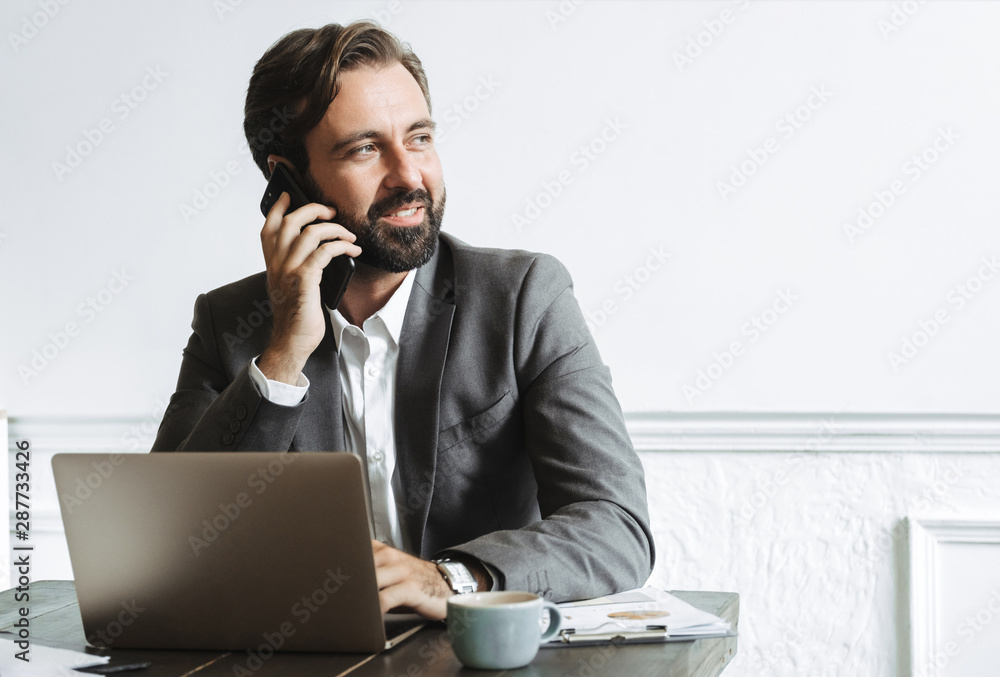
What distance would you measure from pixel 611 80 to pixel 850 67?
54 cm

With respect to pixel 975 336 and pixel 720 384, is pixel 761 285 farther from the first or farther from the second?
pixel 975 336

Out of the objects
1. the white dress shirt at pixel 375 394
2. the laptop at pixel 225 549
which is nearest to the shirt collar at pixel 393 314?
the white dress shirt at pixel 375 394

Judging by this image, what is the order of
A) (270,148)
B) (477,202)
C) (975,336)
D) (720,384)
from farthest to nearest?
(477,202)
(720,384)
(975,336)
(270,148)

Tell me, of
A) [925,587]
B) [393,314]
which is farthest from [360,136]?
[925,587]

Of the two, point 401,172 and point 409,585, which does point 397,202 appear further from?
point 409,585

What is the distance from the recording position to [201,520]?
886mm

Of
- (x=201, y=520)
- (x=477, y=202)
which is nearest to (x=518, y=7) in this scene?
(x=477, y=202)

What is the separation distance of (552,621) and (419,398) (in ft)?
1.91

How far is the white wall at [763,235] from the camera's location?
2.04 meters

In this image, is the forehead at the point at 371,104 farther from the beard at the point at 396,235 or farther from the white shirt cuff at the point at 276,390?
the white shirt cuff at the point at 276,390

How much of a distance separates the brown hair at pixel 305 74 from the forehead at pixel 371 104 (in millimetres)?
17

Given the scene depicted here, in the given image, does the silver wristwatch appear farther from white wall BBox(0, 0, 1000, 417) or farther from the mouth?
white wall BBox(0, 0, 1000, 417)

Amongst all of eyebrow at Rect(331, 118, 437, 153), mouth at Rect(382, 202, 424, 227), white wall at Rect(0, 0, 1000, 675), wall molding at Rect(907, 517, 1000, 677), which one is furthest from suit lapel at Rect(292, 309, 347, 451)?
wall molding at Rect(907, 517, 1000, 677)

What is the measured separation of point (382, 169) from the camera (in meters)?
1.55
